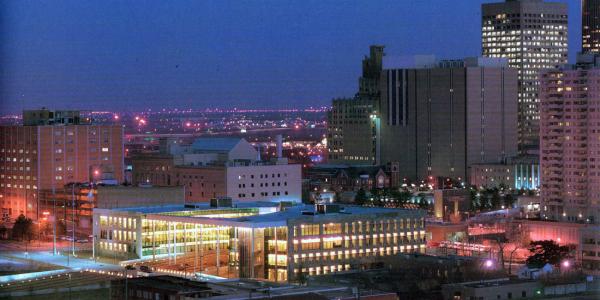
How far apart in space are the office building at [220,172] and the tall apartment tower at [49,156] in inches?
48.7

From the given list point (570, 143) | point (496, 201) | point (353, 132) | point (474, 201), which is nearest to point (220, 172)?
point (570, 143)

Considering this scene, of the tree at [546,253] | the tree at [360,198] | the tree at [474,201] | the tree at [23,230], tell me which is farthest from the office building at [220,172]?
the tree at [546,253]

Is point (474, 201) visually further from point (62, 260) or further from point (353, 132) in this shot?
point (62, 260)

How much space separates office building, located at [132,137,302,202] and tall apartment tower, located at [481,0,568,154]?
30028 mm

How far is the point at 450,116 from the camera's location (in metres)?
58.7

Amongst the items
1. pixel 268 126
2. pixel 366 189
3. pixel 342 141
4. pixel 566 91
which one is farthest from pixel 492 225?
pixel 268 126

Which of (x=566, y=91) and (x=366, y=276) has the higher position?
(x=566, y=91)

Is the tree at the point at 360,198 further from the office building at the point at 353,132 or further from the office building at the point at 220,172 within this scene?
the office building at the point at 353,132

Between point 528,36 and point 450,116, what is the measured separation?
18016 mm

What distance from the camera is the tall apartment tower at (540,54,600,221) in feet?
142

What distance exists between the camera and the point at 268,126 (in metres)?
89.4

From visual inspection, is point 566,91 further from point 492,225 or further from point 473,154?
point 473,154

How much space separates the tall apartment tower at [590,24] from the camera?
7775cm

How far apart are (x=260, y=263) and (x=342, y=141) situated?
34.7m
